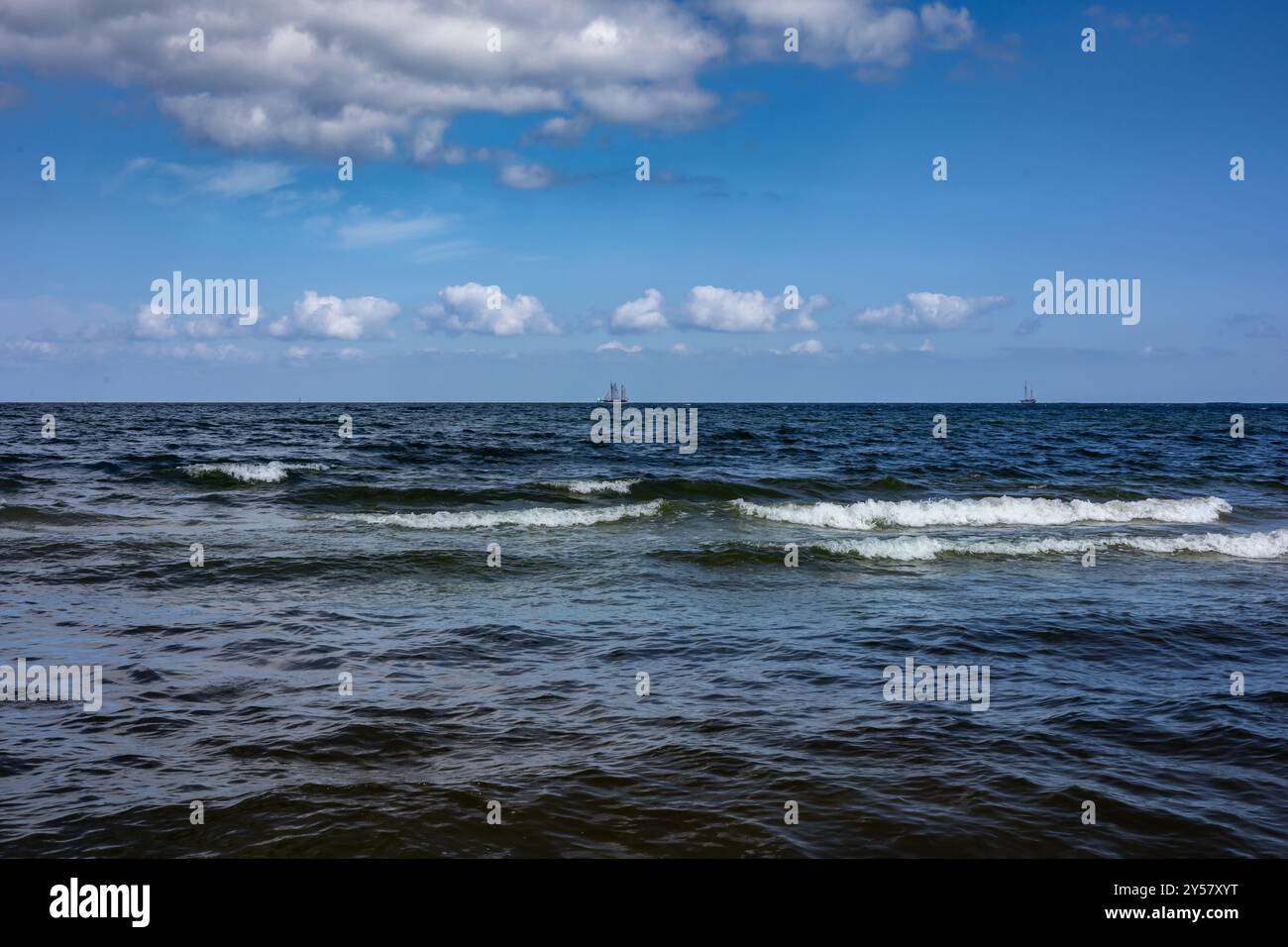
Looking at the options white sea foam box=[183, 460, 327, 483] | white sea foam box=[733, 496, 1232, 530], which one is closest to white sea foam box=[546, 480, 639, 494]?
white sea foam box=[733, 496, 1232, 530]

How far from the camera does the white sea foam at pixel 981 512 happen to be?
22.3 meters

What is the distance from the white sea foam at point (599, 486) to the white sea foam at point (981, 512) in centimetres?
398

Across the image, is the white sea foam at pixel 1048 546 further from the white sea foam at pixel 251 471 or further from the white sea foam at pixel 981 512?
the white sea foam at pixel 251 471

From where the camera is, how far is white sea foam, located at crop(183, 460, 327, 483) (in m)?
27.2

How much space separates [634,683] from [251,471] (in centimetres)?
2290

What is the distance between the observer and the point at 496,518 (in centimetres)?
2119

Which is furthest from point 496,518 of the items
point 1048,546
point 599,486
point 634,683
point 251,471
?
point 634,683

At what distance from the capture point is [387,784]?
6.22m

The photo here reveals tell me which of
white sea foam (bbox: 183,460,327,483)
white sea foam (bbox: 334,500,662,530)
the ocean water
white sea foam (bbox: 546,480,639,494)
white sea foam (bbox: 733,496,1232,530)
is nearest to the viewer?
the ocean water

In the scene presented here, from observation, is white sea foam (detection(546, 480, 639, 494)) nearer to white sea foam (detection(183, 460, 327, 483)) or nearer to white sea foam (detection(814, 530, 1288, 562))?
white sea foam (detection(183, 460, 327, 483))

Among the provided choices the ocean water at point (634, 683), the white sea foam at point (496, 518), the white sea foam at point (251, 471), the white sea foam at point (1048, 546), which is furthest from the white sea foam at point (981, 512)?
the white sea foam at point (251, 471)

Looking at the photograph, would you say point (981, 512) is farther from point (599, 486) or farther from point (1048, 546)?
point (599, 486)

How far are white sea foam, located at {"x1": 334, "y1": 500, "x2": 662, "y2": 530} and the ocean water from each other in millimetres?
149
